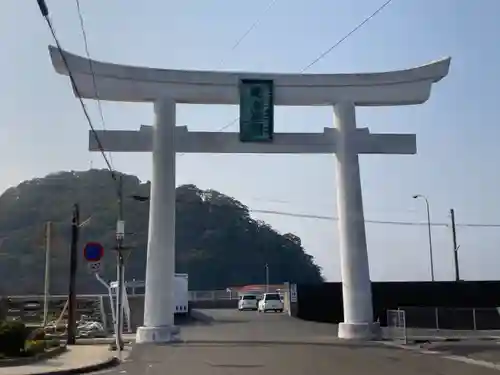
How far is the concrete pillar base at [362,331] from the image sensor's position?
27297 mm

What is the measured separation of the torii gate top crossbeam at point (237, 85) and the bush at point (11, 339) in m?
10.9

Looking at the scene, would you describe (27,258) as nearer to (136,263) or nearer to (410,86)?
(136,263)

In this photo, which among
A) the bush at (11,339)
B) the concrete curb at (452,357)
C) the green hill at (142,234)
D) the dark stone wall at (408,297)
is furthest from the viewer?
the green hill at (142,234)

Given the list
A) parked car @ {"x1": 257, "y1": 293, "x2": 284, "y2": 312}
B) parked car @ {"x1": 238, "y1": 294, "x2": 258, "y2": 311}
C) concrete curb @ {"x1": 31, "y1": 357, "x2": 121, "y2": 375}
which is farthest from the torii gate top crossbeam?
parked car @ {"x1": 238, "y1": 294, "x2": 258, "y2": 311}

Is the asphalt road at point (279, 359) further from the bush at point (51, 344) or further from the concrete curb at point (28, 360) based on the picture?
the bush at point (51, 344)

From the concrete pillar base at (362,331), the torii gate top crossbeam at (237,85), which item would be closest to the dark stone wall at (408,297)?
the concrete pillar base at (362,331)

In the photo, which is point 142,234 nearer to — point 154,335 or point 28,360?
point 154,335

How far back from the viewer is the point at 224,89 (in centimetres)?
2838

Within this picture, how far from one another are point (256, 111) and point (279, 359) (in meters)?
12.1

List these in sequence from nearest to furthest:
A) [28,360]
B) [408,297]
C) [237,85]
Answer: [28,360]
[237,85]
[408,297]

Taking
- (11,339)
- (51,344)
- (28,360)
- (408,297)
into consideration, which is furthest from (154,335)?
(408,297)

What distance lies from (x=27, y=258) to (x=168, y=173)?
74.3 meters

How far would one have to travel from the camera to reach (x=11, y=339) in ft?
62.0

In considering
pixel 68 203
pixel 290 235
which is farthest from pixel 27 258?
pixel 290 235
